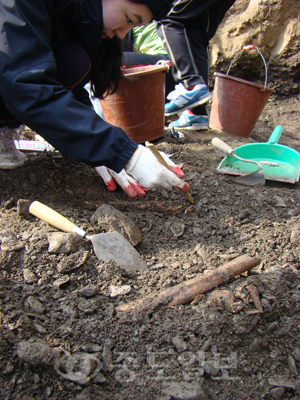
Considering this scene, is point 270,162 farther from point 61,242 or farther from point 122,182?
point 61,242

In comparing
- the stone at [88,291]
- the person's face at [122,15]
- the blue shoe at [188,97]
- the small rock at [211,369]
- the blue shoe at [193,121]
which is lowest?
the blue shoe at [193,121]

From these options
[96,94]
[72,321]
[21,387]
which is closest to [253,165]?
[96,94]

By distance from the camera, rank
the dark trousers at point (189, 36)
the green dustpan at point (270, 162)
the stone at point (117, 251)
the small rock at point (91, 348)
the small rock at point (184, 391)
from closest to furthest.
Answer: the small rock at point (184, 391)
the small rock at point (91, 348)
the stone at point (117, 251)
the green dustpan at point (270, 162)
the dark trousers at point (189, 36)

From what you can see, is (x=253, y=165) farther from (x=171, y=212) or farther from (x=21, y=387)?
(x=21, y=387)

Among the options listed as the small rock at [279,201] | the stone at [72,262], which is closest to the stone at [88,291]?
the stone at [72,262]

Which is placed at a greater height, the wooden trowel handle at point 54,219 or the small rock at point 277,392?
the wooden trowel handle at point 54,219

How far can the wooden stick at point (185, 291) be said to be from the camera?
1047 millimetres

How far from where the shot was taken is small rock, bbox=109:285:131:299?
3.72 feet

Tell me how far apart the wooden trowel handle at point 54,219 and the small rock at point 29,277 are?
0.26 m

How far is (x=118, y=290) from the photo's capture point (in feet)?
3.76

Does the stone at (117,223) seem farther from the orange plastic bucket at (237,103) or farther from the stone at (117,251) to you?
the orange plastic bucket at (237,103)

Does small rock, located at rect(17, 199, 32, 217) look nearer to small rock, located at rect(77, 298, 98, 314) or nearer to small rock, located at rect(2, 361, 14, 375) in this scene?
small rock, located at rect(77, 298, 98, 314)

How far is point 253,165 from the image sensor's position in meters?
2.10

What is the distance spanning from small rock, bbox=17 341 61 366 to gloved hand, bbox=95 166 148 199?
3.18 ft
